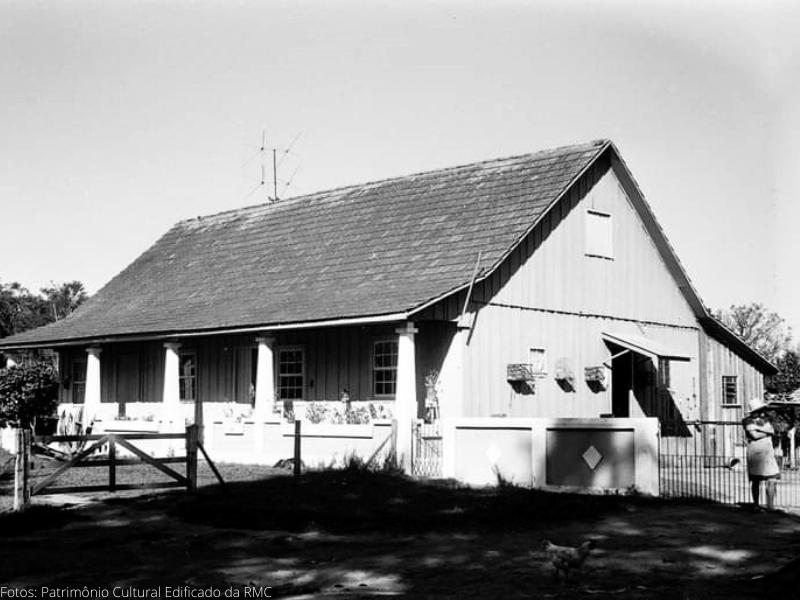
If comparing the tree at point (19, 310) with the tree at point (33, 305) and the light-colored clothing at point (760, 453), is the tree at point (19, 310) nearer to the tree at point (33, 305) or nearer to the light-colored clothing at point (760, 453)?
the tree at point (33, 305)

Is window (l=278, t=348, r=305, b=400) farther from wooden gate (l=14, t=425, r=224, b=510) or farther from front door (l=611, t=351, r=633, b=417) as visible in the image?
wooden gate (l=14, t=425, r=224, b=510)

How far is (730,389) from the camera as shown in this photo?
29547mm

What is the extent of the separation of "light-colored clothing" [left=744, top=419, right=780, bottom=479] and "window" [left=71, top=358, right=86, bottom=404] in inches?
847

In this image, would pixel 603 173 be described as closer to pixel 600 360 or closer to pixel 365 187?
pixel 600 360

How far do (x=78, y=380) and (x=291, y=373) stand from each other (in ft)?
31.3

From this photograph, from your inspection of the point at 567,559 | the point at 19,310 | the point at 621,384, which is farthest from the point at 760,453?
the point at 19,310

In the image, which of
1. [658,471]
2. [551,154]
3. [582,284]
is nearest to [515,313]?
[582,284]

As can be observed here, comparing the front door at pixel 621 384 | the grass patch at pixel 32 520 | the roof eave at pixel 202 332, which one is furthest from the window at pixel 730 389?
the grass patch at pixel 32 520

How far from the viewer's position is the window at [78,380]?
3228 cm

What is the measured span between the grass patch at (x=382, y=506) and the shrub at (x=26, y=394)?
1597 centimetres

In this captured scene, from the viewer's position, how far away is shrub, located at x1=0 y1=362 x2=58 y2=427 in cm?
3228

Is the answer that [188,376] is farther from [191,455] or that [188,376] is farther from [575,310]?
[191,455]

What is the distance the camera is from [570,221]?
997 inches

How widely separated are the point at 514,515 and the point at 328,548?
3278 mm
